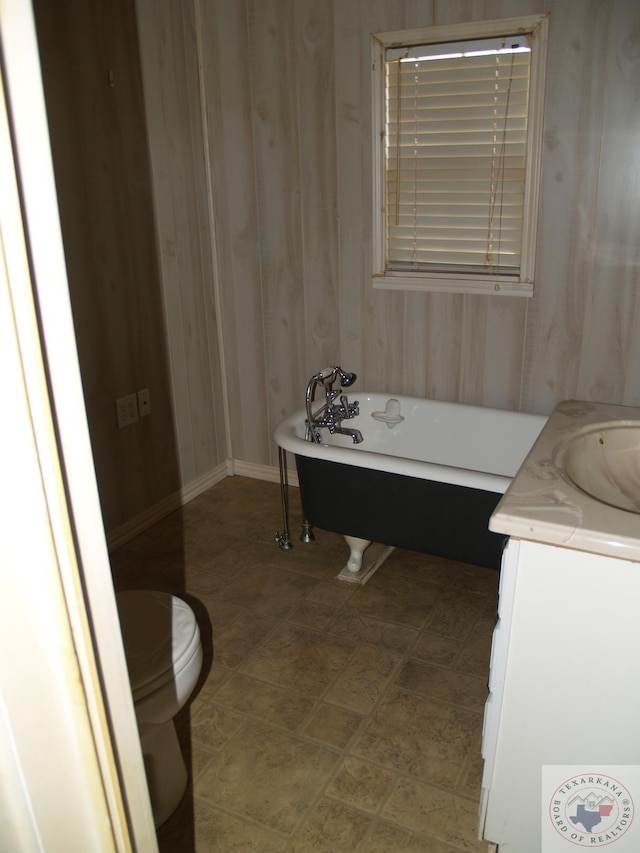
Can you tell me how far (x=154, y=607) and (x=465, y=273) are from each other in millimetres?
1877

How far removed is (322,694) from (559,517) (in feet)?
3.81

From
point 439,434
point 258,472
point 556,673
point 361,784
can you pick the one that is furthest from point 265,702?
point 258,472

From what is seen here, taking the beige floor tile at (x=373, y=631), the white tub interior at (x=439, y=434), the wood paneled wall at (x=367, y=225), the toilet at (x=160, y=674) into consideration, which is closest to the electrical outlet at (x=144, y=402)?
the wood paneled wall at (x=367, y=225)

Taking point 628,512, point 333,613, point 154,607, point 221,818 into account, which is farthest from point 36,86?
point 333,613

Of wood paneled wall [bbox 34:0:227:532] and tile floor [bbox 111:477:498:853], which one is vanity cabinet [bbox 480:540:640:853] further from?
wood paneled wall [bbox 34:0:227:532]

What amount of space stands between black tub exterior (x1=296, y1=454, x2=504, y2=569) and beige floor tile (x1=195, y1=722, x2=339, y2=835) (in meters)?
0.81

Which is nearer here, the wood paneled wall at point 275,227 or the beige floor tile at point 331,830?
the beige floor tile at point 331,830

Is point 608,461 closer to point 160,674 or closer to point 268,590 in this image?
point 160,674

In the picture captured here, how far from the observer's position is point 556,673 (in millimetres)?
1459

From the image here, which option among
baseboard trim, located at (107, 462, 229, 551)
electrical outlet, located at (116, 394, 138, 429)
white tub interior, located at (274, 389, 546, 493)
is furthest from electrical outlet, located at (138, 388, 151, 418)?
white tub interior, located at (274, 389, 546, 493)

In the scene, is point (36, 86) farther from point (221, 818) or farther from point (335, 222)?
point (335, 222)

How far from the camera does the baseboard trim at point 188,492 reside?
3.13 meters

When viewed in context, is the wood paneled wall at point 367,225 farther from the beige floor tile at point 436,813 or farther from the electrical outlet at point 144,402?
the beige floor tile at point 436,813

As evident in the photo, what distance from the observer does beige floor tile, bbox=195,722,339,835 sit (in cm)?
183
